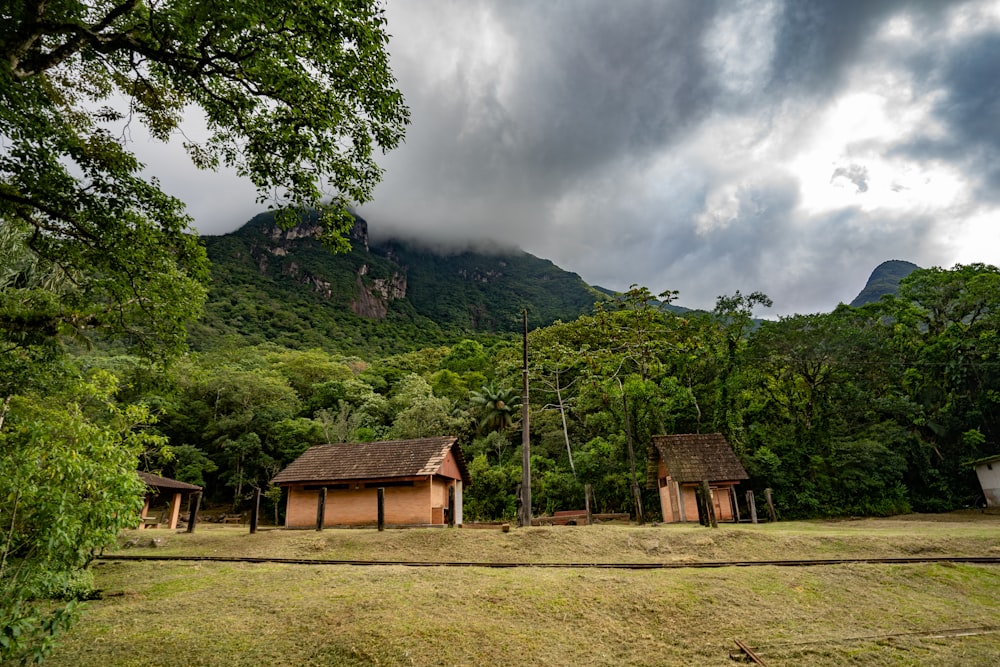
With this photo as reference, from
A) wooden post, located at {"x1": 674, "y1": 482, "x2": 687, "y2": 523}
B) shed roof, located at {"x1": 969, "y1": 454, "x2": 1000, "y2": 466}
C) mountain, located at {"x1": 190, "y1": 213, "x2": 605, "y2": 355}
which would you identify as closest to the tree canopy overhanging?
wooden post, located at {"x1": 674, "y1": 482, "x2": 687, "y2": 523}

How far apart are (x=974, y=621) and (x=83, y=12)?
14450 millimetres

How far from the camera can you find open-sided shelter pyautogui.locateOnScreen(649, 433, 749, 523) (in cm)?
2300

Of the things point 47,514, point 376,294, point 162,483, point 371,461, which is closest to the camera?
point 47,514

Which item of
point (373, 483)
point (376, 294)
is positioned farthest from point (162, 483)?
point (376, 294)

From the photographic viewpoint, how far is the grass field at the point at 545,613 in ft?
19.6

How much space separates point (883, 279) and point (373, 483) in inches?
4178

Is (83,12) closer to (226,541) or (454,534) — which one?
(454,534)

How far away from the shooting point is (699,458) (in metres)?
23.7

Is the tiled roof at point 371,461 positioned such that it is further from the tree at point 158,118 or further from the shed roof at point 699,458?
the tree at point 158,118

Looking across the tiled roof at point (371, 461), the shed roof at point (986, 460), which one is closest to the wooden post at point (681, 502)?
the tiled roof at point (371, 461)

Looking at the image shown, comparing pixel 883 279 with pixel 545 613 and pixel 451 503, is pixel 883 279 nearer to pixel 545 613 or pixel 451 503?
pixel 451 503

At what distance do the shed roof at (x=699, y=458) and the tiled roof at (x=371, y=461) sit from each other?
34.3ft

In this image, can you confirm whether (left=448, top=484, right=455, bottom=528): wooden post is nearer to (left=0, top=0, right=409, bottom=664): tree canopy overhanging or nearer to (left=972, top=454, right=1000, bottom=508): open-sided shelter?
(left=0, top=0, right=409, bottom=664): tree canopy overhanging

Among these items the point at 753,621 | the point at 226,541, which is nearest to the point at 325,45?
the point at 753,621
